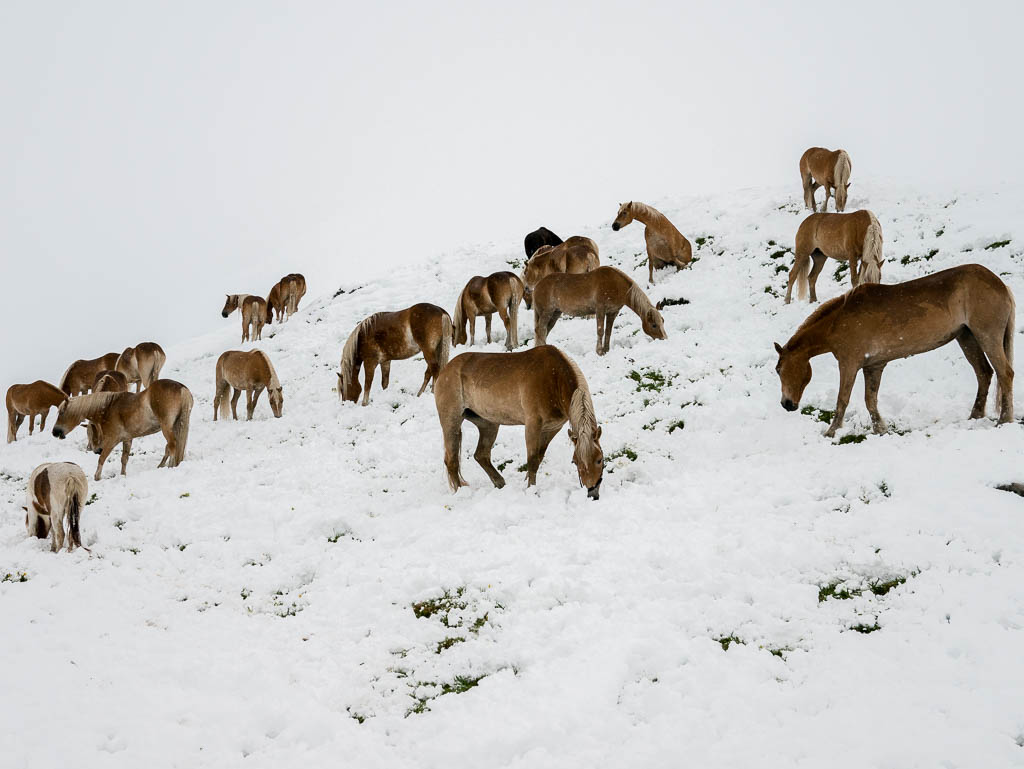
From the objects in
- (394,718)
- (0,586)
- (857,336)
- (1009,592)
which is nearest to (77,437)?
(0,586)

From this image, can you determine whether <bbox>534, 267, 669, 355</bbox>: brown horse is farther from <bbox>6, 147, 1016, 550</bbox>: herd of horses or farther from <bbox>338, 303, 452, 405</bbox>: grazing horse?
<bbox>338, 303, 452, 405</bbox>: grazing horse

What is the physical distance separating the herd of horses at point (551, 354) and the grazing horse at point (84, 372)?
49 mm

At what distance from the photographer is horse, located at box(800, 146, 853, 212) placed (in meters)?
19.5

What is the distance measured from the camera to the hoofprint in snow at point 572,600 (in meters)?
4.55

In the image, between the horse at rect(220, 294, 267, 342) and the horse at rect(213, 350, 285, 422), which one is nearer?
the horse at rect(213, 350, 285, 422)

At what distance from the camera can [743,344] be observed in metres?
13.4

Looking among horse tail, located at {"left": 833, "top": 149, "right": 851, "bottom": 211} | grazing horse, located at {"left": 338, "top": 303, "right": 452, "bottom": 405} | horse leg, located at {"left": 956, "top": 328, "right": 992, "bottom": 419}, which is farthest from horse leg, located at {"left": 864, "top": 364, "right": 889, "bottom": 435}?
horse tail, located at {"left": 833, "top": 149, "right": 851, "bottom": 211}

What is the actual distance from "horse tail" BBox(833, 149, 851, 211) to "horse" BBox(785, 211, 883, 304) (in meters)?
6.22

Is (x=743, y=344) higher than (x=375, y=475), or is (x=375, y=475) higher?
(x=743, y=344)

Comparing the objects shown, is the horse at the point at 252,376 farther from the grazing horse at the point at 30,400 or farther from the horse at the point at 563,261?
the grazing horse at the point at 30,400

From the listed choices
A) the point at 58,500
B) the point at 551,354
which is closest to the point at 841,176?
the point at 551,354

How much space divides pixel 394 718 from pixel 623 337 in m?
11.7

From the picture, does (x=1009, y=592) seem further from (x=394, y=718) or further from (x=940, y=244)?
(x=940, y=244)

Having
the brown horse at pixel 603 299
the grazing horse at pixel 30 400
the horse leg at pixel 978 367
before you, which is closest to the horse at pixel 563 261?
the brown horse at pixel 603 299
